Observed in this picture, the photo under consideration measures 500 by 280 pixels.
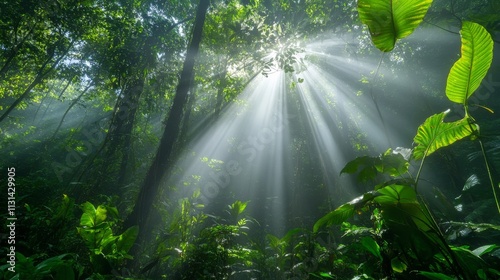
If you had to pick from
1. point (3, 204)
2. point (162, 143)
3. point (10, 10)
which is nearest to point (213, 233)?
point (162, 143)

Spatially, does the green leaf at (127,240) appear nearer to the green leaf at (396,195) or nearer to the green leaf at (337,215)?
the green leaf at (337,215)

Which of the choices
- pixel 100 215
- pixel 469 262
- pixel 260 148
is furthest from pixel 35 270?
pixel 260 148

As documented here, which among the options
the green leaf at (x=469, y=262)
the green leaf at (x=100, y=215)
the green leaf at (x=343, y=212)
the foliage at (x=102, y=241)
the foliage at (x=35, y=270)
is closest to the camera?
the green leaf at (x=469, y=262)

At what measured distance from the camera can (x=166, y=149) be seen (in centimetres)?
450

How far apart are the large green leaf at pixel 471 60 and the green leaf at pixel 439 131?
8.4 inches

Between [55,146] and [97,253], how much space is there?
51.7 feet

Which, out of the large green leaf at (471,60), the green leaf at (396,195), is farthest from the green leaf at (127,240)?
the large green leaf at (471,60)

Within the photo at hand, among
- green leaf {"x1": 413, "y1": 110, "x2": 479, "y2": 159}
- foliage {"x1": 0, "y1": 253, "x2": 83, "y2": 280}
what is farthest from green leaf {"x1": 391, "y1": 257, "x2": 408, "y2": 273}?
foliage {"x1": 0, "y1": 253, "x2": 83, "y2": 280}

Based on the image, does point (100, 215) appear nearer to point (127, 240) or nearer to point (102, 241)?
point (127, 240)

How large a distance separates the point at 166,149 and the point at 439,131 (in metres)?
3.83

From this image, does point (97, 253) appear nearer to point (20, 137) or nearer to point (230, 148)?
point (230, 148)

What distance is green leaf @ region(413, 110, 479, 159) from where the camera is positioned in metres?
2.01

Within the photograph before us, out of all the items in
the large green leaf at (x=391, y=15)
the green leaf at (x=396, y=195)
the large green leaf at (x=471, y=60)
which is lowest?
the green leaf at (x=396, y=195)

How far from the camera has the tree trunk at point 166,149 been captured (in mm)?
4160
